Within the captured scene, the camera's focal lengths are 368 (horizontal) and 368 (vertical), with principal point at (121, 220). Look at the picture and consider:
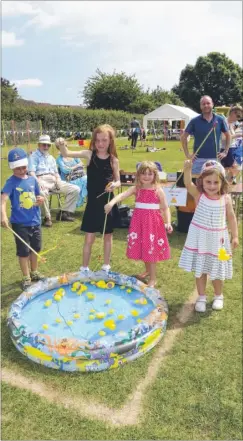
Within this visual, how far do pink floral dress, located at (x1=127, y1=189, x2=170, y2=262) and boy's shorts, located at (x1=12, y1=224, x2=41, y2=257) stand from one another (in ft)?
3.57

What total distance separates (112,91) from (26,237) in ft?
139

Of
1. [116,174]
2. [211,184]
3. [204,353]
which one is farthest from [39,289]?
[211,184]

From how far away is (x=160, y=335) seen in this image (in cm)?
341

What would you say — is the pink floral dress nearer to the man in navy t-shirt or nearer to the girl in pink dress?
the girl in pink dress

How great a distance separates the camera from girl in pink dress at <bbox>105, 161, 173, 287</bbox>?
4.12m

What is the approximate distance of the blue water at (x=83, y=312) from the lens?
334 cm

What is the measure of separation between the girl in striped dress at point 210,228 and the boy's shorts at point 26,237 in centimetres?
169

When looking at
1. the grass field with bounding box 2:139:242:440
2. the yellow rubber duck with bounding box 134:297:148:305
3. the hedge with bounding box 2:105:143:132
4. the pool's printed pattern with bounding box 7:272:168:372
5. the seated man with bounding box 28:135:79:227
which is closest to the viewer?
the grass field with bounding box 2:139:242:440

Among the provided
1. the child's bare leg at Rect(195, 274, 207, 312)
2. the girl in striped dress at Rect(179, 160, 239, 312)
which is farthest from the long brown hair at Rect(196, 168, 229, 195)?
the child's bare leg at Rect(195, 274, 207, 312)

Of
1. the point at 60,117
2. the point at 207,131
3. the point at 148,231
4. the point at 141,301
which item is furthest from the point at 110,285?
the point at 60,117

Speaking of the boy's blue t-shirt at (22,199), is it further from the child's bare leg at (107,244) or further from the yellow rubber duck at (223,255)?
the yellow rubber duck at (223,255)

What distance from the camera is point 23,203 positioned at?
403 centimetres

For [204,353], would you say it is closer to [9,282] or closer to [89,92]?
[9,282]

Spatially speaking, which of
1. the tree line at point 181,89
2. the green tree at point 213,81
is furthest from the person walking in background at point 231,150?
the green tree at point 213,81
